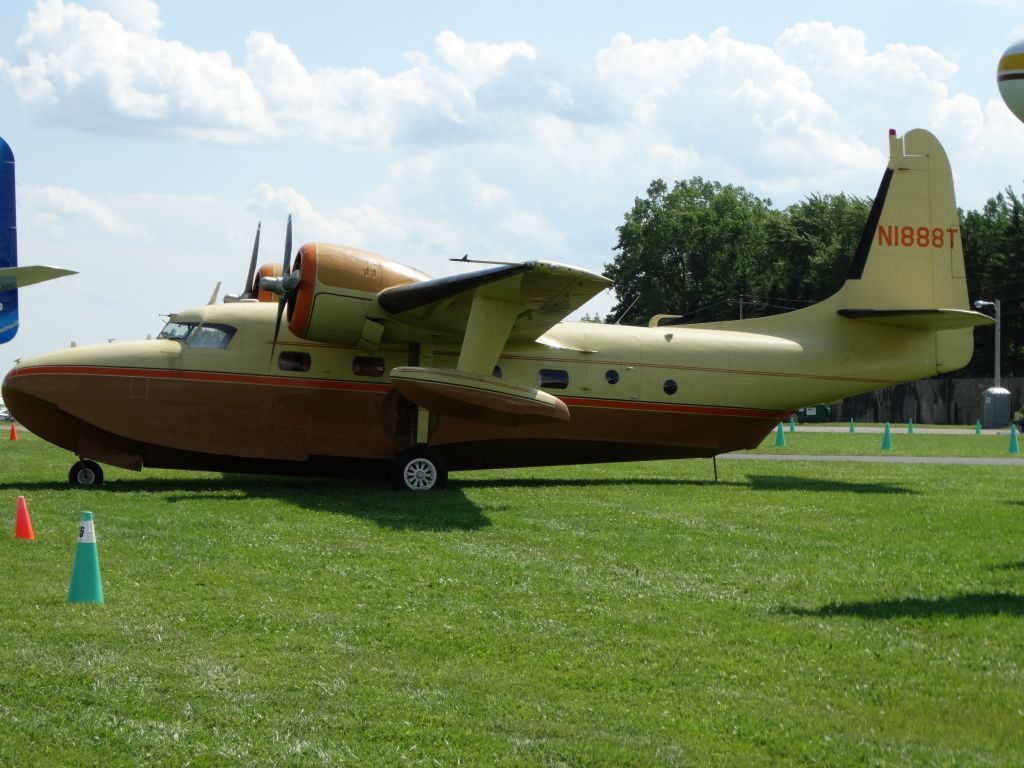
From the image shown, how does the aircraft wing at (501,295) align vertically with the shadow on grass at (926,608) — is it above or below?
above

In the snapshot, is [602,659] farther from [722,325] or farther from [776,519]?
[722,325]

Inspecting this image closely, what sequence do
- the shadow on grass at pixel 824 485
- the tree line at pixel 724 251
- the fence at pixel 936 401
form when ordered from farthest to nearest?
the tree line at pixel 724 251 < the fence at pixel 936 401 < the shadow on grass at pixel 824 485

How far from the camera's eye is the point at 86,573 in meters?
9.39

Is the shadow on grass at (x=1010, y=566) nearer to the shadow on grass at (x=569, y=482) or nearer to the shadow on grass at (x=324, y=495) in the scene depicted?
the shadow on grass at (x=324, y=495)

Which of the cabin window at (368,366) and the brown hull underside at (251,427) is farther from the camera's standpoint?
the cabin window at (368,366)

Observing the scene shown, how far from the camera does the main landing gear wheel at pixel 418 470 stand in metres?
18.9

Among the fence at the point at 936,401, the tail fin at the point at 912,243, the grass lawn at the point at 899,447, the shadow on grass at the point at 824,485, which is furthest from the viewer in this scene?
the fence at the point at 936,401

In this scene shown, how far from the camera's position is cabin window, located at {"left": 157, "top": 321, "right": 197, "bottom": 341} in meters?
19.0

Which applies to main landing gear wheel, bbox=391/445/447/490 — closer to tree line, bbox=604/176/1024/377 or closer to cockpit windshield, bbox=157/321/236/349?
cockpit windshield, bbox=157/321/236/349

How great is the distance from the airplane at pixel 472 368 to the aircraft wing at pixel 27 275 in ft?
12.3

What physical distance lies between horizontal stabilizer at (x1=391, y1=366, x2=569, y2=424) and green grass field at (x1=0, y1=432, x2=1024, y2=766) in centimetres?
207

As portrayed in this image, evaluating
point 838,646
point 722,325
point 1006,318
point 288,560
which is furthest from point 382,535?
point 1006,318

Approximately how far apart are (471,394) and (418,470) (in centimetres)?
238

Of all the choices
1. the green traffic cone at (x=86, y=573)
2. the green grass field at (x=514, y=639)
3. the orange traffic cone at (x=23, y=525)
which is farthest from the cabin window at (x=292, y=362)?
the green traffic cone at (x=86, y=573)
